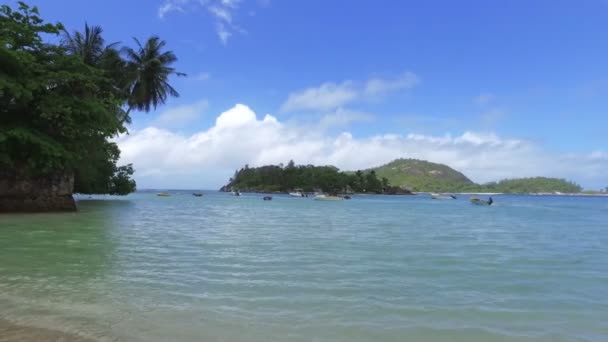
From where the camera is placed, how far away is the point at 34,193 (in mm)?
25891

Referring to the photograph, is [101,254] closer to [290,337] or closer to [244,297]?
[244,297]

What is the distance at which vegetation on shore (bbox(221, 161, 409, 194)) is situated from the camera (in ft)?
484

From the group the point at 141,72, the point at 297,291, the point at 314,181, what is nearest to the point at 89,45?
the point at 141,72

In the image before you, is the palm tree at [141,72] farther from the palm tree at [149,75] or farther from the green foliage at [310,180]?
the green foliage at [310,180]

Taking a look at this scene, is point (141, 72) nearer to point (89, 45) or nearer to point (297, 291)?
point (89, 45)

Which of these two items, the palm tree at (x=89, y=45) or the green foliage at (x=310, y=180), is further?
the green foliage at (x=310, y=180)

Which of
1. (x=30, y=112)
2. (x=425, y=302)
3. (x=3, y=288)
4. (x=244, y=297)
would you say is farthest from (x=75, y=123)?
(x=425, y=302)

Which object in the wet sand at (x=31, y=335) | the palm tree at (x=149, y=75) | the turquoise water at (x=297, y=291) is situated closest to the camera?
the wet sand at (x=31, y=335)

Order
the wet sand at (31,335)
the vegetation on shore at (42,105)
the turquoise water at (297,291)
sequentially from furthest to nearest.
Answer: the vegetation on shore at (42,105) → the turquoise water at (297,291) → the wet sand at (31,335)

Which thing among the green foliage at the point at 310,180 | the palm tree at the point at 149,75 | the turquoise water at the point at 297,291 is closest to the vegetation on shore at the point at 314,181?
the green foliage at the point at 310,180

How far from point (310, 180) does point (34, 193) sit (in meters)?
126

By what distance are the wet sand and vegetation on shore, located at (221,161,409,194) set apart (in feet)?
462

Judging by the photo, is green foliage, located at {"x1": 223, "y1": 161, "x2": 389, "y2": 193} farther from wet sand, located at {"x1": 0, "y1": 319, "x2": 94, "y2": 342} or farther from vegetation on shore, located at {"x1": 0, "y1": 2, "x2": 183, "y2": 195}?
wet sand, located at {"x1": 0, "y1": 319, "x2": 94, "y2": 342}

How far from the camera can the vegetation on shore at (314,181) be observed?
147m
